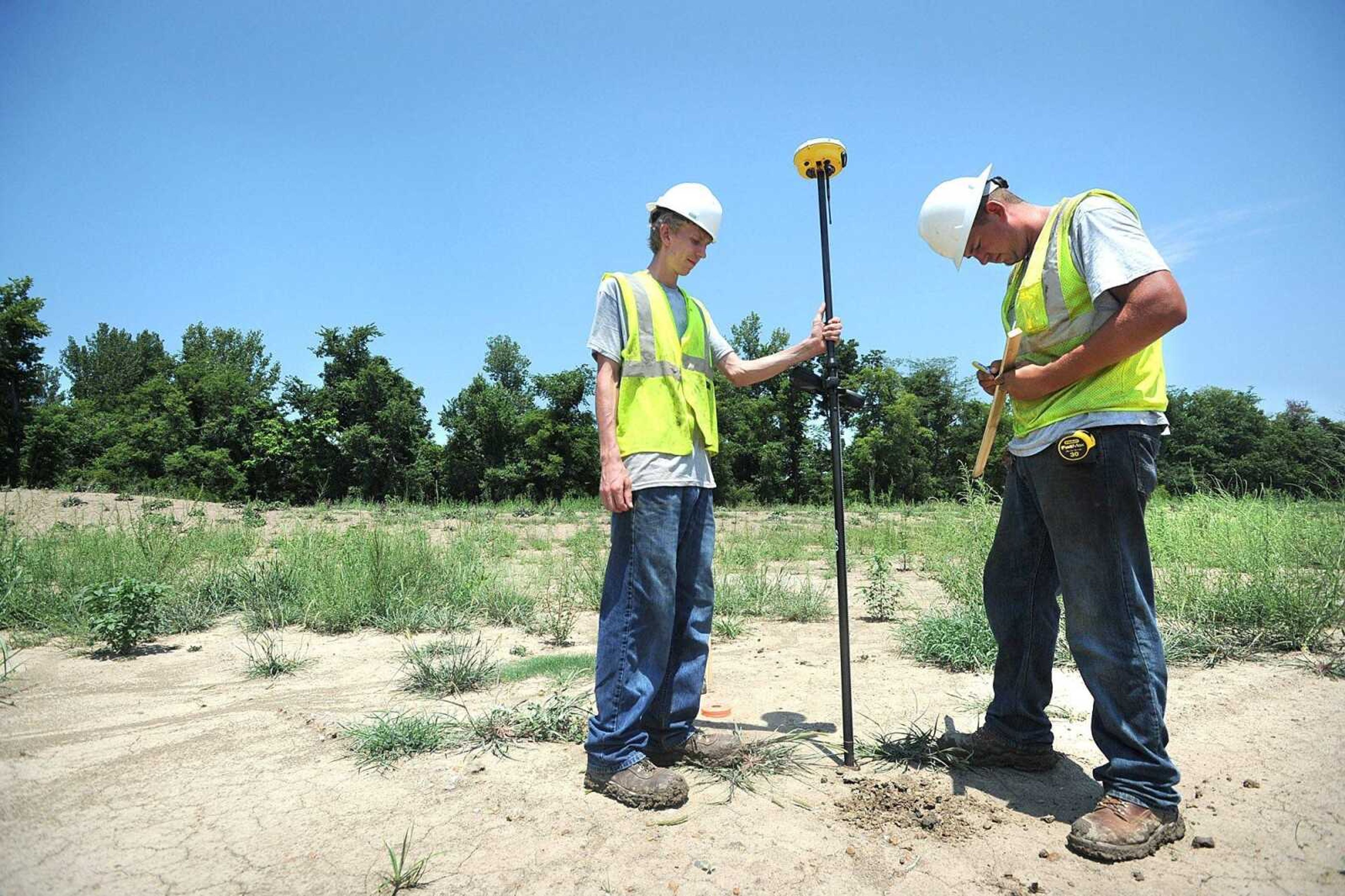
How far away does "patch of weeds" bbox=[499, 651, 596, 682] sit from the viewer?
4.68 metres

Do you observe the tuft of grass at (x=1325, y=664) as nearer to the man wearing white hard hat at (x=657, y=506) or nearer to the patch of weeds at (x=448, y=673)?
the man wearing white hard hat at (x=657, y=506)

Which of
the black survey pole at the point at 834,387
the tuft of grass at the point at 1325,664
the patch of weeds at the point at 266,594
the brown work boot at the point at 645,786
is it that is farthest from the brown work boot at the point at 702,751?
the patch of weeds at the point at 266,594

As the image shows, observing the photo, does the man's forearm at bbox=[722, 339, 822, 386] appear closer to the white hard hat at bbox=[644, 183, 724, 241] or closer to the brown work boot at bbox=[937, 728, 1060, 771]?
the white hard hat at bbox=[644, 183, 724, 241]

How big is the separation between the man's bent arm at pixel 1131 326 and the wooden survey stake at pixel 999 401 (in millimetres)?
257

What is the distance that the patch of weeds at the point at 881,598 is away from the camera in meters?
6.75

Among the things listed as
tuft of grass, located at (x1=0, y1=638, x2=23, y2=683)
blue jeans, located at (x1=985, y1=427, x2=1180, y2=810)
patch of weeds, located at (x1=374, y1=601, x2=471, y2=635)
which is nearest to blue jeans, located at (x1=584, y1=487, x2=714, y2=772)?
blue jeans, located at (x1=985, y1=427, x2=1180, y2=810)

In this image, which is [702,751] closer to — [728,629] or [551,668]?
[551,668]

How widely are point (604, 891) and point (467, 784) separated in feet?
3.41

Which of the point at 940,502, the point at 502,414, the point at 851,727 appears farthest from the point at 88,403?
the point at 851,727

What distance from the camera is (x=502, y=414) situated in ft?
132

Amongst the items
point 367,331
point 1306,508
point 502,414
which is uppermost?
point 367,331

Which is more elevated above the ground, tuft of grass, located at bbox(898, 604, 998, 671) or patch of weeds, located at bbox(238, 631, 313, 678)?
tuft of grass, located at bbox(898, 604, 998, 671)

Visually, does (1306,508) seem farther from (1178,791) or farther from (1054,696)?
(1178,791)

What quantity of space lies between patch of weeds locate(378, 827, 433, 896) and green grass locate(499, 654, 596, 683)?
2021 mm
